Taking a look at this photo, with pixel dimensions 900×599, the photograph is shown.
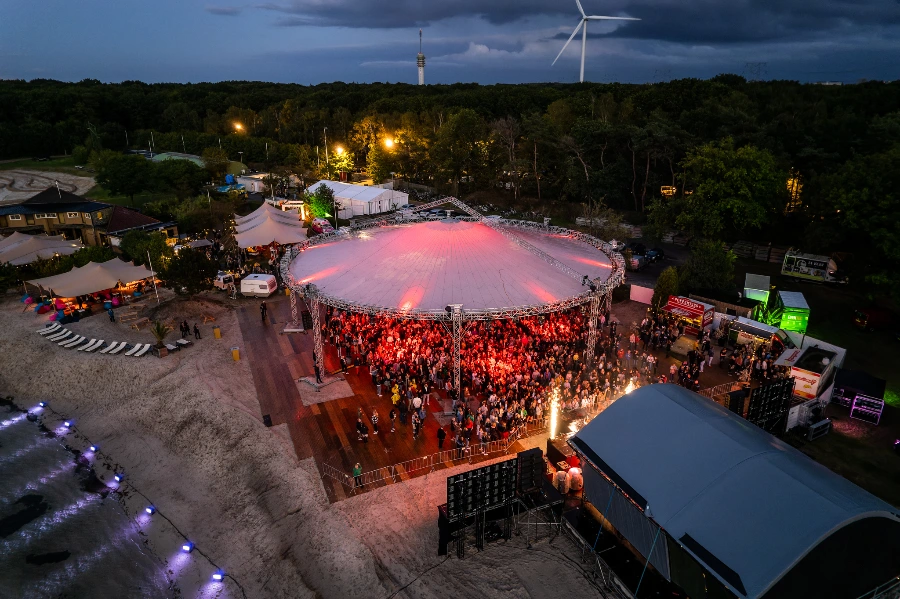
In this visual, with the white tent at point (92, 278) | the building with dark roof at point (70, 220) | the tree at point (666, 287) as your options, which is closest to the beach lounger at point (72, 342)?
the white tent at point (92, 278)

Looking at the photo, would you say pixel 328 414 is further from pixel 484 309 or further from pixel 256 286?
pixel 256 286

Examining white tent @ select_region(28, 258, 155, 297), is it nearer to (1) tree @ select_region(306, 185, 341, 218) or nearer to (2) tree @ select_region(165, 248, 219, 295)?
(2) tree @ select_region(165, 248, 219, 295)

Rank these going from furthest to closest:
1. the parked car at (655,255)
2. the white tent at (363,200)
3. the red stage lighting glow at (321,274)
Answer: the white tent at (363,200), the parked car at (655,255), the red stage lighting glow at (321,274)

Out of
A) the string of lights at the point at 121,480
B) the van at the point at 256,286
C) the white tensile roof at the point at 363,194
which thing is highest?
the white tensile roof at the point at 363,194

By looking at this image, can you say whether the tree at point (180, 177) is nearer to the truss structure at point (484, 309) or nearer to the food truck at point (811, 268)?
the truss structure at point (484, 309)

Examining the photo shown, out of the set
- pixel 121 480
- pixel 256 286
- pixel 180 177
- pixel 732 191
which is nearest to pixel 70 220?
pixel 180 177

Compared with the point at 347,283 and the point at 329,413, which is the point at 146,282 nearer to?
the point at 347,283
